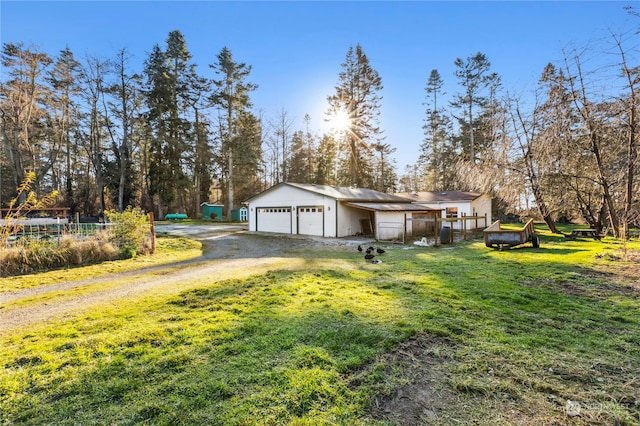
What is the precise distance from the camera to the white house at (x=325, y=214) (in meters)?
16.6

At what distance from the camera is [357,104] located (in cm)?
3000

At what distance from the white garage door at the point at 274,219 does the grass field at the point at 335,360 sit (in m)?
13.7

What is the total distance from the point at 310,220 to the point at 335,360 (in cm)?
1519

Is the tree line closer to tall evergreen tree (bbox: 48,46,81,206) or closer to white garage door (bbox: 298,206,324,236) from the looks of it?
tall evergreen tree (bbox: 48,46,81,206)

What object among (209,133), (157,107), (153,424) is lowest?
(153,424)

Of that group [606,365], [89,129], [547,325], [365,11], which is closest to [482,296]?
[547,325]

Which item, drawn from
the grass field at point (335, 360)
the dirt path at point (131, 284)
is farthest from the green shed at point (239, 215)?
the grass field at point (335, 360)

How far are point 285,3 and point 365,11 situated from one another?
116 inches

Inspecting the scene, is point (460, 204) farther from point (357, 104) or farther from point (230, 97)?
point (230, 97)

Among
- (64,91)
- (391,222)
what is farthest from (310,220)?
(64,91)

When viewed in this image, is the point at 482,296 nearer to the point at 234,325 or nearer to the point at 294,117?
the point at 234,325

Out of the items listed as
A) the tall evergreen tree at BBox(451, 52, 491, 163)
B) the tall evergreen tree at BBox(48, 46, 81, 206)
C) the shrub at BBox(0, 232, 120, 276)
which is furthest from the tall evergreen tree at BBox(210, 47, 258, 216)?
the tall evergreen tree at BBox(451, 52, 491, 163)

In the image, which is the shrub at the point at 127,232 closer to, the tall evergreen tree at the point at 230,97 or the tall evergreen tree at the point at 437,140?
the tall evergreen tree at the point at 230,97

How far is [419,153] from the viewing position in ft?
125
